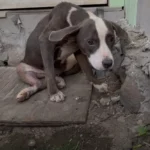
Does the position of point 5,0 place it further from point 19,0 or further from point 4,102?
point 4,102

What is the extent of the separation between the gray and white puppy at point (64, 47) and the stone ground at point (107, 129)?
0.90 ft

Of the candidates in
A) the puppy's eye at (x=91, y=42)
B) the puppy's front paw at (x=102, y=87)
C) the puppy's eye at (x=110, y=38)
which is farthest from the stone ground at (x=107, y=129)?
the puppy's eye at (x=91, y=42)

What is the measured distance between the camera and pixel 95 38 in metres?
2.71

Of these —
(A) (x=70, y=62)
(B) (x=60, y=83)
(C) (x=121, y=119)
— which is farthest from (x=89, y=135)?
(A) (x=70, y=62)

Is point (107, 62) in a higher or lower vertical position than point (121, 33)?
lower

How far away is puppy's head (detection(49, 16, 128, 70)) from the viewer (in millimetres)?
2689

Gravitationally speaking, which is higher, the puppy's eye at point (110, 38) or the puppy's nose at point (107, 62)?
the puppy's eye at point (110, 38)

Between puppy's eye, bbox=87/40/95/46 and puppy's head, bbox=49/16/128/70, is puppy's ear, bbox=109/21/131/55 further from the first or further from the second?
puppy's eye, bbox=87/40/95/46

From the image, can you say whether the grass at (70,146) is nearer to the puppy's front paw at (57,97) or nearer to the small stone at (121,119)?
the small stone at (121,119)

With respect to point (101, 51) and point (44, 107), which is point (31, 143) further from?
point (101, 51)

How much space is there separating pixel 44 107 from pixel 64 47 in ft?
2.13

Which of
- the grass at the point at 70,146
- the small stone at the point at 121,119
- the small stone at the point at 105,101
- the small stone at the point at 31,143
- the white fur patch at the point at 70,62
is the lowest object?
the small stone at the point at 31,143

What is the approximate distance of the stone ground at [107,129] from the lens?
7.93 feet

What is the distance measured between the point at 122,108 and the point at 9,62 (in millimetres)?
1871
